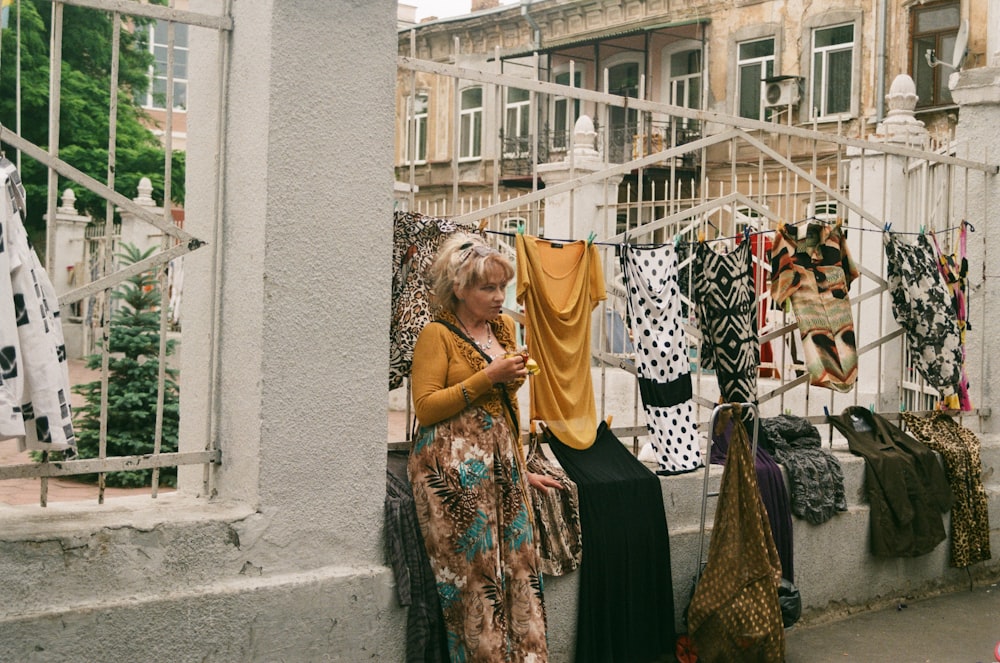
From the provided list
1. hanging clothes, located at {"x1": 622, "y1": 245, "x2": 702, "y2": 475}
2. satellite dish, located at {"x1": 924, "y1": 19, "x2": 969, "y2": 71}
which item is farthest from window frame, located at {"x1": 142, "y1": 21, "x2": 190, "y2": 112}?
hanging clothes, located at {"x1": 622, "y1": 245, "x2": 702, "y2": 475}

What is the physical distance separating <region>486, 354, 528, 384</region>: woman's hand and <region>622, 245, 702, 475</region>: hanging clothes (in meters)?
1.35

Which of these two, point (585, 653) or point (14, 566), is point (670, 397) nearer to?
point (585, 653)

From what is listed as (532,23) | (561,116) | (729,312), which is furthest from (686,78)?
(729,312)

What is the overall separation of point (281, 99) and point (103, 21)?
70.1 feet

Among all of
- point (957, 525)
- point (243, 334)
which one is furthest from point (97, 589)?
point (957, 525)

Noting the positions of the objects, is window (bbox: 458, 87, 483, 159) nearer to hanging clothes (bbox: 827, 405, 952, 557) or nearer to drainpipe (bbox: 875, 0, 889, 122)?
drainpipe (bbox: 875, 0, 889, 122)

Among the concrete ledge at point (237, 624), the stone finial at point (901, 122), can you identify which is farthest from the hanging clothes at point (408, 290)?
the stone finial at point (901, 122)

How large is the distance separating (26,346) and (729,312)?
3.56 metres

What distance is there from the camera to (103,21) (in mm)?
23828

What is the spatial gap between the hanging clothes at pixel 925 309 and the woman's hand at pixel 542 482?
9.82ft

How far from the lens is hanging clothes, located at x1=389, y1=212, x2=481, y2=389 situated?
4.98 m

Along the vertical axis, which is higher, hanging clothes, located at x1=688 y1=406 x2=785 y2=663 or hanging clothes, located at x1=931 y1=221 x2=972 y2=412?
hanging clothes, located at x1=931 y1=221 x2=972 y2=412

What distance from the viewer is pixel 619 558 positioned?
18.1 ft

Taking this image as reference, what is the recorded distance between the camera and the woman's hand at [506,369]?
4578 millimetres
